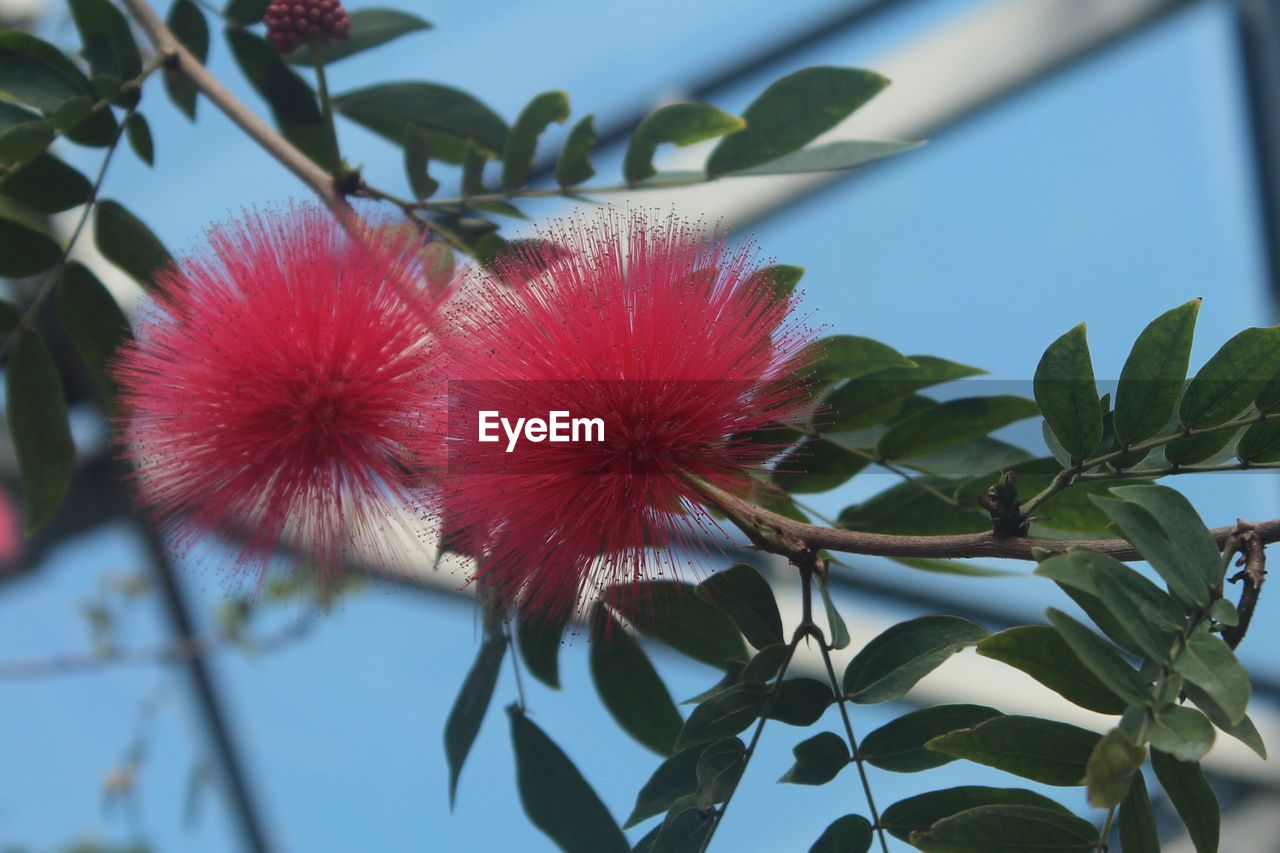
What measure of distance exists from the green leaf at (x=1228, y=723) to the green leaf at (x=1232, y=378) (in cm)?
15

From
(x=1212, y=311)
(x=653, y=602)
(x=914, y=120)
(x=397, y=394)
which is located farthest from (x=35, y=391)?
(x=1212, y=311)

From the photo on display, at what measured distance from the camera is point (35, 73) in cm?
84

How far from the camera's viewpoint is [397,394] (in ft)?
2.36

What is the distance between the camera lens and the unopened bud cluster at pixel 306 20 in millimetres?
888

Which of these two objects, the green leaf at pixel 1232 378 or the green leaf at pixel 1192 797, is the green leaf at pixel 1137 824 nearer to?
the green leaf at pixel 1192 797

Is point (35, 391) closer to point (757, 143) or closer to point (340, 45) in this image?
point (340, 45)

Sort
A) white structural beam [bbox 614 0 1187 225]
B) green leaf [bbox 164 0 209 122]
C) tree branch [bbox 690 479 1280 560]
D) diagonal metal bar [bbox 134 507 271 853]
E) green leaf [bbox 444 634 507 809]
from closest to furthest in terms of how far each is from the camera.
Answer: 1. tree branch [bbox 690 479 1280 560]
2. green leaf [bbox 444 634 507 809]
3. green leaf [bbox 164 0 209 122]
4. white structural beam [bbox 614 0 1187 225]
5. diagonal metal bar [bbox 134 507 271 853]

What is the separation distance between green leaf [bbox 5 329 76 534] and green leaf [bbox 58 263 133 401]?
0.10 feet

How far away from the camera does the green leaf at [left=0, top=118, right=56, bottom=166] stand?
2.41ft

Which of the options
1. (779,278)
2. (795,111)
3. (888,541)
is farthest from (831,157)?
(888,541)

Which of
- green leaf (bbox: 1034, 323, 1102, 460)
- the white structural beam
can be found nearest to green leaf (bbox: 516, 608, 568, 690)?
green leaf (bbox: 1034, 323, 1102, 460)

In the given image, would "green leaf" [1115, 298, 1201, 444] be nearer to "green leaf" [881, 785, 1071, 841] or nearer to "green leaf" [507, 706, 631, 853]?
"green leaf" [881, 785, 1071, 841]

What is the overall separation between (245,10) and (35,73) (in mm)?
223

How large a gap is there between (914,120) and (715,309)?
1.97 metres
